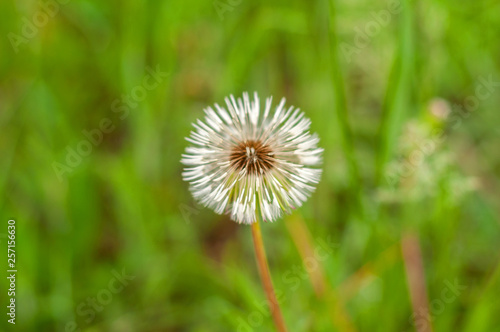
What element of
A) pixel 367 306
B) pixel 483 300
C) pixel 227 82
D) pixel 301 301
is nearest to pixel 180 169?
pixel 227 82

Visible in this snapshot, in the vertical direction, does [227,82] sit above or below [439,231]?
above

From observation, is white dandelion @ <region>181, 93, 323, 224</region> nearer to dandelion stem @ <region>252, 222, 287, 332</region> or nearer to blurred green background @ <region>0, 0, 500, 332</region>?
dandelion stem @ <region>252, 222, 287, 332</region>

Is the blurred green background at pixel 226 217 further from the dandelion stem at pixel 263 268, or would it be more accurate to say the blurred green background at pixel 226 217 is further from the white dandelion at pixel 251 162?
the white dandelion at pixel 251 162

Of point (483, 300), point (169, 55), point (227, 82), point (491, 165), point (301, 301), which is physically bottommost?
point (483, 300)

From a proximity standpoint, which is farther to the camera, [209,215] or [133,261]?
[209,215]

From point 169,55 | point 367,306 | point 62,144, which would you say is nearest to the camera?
point 367,306

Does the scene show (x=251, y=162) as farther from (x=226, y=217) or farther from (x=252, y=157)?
(x=226, y=217)

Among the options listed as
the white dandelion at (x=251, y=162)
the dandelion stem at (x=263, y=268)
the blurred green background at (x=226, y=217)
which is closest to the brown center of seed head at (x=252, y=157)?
the white dandelion at (x=251, y=162)

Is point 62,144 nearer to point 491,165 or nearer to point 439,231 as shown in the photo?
point 439,231
